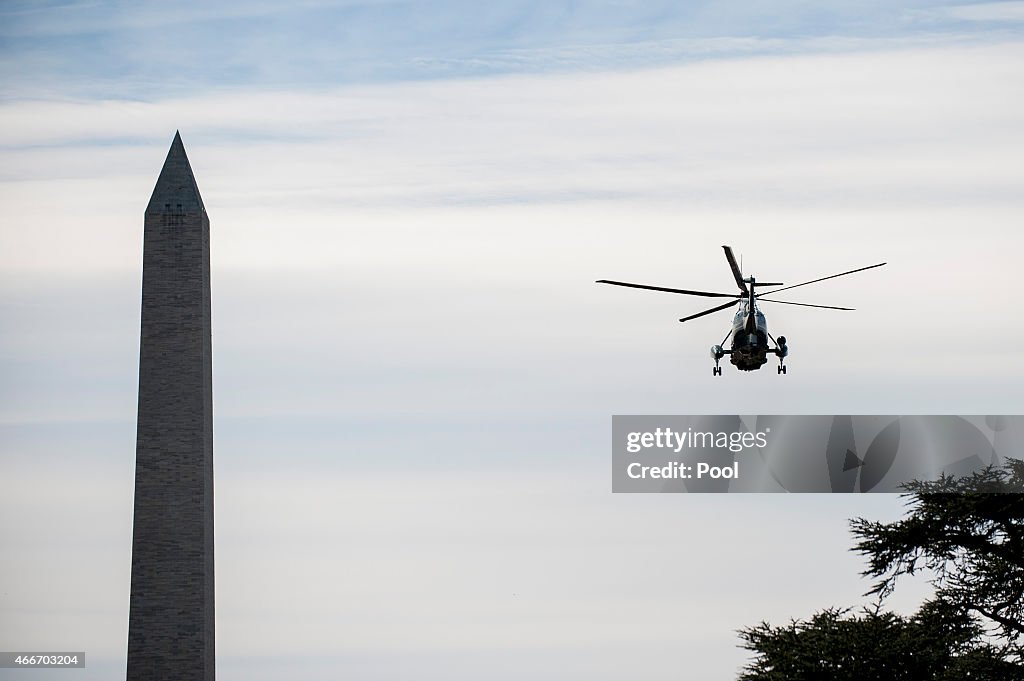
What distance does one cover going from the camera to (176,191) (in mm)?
37625

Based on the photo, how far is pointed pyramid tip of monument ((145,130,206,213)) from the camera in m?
37.4

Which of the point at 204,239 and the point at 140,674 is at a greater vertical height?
the point at 204,239

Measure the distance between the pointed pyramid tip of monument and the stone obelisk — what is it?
19.5 inches

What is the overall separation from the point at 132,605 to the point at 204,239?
8469mm

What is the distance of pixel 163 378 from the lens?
36812 millimetres

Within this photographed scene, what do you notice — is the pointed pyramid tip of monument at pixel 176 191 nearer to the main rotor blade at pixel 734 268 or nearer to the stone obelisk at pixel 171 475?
the stone obelisk at pixel 171 475

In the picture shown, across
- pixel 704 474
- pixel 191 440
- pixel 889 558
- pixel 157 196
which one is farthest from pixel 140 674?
pixel 889 558

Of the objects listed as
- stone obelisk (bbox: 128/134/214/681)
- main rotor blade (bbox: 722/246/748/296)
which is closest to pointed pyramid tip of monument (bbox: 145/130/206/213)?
stone obelisk (bbox: 128/134/214/681)

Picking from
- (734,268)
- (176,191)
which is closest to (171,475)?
(176,191)

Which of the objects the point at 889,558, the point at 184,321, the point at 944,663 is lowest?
the point at 944,663

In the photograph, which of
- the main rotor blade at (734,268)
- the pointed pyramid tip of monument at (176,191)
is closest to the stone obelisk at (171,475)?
the pointed pyramid tip of monument at (176,191)

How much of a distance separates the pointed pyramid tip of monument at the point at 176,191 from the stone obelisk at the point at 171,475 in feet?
1.62

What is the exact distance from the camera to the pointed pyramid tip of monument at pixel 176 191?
3738 centimetres

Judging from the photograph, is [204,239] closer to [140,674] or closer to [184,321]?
[184,321]
